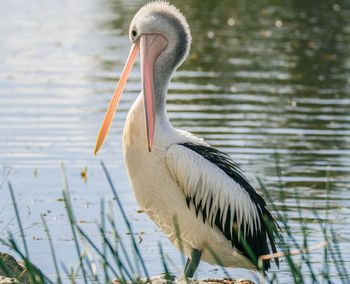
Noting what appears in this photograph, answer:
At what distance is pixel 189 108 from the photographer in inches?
444

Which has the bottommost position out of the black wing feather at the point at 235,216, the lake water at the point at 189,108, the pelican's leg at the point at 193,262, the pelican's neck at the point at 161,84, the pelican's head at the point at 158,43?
the lake water at the point at 189,108

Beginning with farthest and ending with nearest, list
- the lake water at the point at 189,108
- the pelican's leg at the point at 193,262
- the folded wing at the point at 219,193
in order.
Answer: the lake water at the point at 189,108 → the pelican's leg at the point at 193,262 → the folded wing at the point at 219,193

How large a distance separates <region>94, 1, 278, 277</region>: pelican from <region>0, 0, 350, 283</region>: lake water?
2.27 feet

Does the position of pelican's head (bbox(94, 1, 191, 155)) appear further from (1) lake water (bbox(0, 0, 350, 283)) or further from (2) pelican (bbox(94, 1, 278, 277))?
(1) lake water (bbox(0, 0, 350, 283))

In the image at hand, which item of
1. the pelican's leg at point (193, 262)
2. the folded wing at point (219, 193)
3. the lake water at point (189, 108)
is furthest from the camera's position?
the lake water at point (189, 108)

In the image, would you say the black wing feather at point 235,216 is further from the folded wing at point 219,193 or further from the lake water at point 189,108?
the lake water at point 189,108

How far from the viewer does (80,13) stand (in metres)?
21.5

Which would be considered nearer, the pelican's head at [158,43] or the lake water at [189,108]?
the pelican's head at [158,43]

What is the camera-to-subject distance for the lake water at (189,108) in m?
7.20

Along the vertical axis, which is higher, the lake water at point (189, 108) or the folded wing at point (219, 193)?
the folded wing at point (219, 193)

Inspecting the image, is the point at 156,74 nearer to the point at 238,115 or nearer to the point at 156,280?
the point at 156,280

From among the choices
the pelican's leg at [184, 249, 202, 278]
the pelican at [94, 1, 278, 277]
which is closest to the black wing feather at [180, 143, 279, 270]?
the pelican at [94, 1, 278, 277]

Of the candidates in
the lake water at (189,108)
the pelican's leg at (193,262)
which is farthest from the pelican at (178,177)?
the lake water at (189,108)

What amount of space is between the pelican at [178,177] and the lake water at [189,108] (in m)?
0.69
